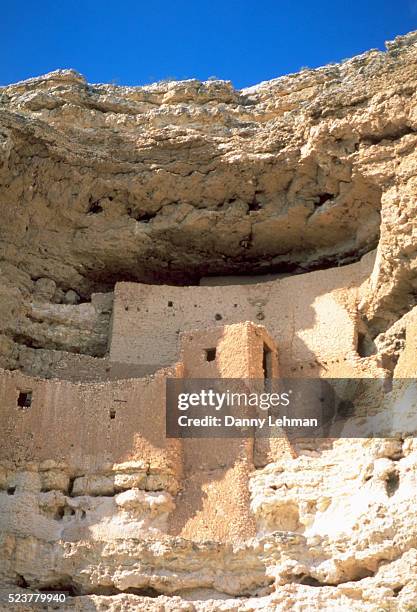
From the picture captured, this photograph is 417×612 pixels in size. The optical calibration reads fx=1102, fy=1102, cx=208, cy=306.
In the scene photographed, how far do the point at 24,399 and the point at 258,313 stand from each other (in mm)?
4325

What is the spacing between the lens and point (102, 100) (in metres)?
19.0

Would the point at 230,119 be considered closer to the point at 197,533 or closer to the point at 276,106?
the point at 276,106

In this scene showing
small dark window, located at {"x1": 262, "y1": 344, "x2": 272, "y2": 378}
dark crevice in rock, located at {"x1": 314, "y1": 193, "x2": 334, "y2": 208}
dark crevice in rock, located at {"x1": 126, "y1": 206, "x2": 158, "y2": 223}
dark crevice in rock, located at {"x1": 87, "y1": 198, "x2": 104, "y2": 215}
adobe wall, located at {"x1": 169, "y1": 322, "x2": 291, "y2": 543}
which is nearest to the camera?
adobe wall, located at {"x1": 169, "y1": 322, "x2": 291, "y2": 543}

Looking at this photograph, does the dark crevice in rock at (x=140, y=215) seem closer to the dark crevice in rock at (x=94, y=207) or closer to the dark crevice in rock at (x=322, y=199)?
the dark crevice in rock at (x=94, y=207)

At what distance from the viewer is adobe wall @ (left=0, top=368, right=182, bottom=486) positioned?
15.0m

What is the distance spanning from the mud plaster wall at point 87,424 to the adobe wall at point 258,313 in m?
1.96

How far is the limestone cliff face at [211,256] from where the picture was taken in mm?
13344

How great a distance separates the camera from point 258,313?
1788cm

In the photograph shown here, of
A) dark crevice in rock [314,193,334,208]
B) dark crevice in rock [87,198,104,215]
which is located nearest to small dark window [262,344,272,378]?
dark crevice in rock [314,193,334,208]

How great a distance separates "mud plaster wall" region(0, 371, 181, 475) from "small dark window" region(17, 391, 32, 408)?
3.0 inches

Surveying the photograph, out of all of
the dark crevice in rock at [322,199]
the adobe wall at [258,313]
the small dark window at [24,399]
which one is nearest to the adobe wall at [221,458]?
the adobe wall at [258,313]

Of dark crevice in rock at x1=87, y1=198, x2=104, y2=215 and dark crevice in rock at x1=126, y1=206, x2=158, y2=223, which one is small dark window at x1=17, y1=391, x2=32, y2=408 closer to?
dark crevice in rock at x1=87, y1=198, x2=104, y2=215

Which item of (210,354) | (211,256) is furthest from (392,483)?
(211,256)

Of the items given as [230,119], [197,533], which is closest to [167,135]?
[230,119]
